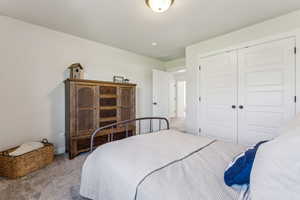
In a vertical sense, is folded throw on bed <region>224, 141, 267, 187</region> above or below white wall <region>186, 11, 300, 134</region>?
below

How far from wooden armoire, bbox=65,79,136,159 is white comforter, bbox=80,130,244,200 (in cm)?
152

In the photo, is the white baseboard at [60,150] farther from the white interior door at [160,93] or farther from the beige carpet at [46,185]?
the white interior door at [160,93]

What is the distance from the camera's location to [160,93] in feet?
15.3

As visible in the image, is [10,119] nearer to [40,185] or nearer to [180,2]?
[40,185]

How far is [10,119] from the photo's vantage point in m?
2.34

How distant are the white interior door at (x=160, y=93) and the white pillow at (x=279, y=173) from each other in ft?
12.7

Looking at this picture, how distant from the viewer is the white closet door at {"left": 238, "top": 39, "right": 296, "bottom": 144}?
2332 mm

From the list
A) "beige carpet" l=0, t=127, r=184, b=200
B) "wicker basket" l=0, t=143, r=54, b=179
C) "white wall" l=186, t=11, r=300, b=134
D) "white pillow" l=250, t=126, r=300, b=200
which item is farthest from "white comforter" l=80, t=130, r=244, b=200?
"white wall" l=186, t=11, r=300, b=134

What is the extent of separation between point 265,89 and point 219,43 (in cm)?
130

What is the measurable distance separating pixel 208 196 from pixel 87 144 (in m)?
2.72

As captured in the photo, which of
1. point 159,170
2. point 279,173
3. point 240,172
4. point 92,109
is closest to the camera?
point 279,173

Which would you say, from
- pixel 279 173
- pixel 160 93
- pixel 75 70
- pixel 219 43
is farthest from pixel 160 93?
pixel 279 173

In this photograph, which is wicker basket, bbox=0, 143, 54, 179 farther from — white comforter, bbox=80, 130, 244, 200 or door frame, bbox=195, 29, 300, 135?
door frame, bbox=195, 29, 300, 135

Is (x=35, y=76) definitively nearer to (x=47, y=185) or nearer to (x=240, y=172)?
(x=47, y=185)
